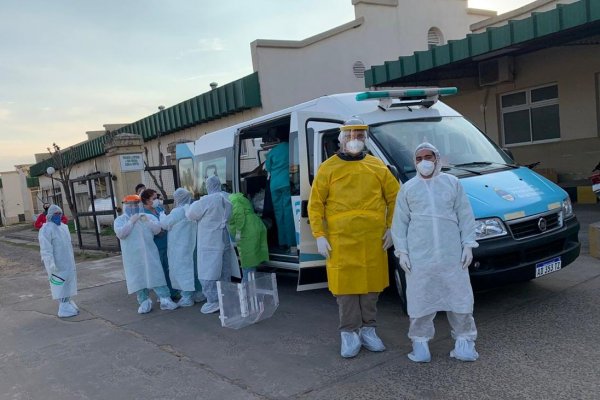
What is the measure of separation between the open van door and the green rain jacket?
604mm

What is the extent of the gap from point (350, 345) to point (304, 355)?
19.0 inches

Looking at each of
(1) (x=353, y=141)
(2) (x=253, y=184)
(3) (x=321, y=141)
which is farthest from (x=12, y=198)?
(1) (x=353, y=141)

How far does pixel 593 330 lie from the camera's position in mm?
4402

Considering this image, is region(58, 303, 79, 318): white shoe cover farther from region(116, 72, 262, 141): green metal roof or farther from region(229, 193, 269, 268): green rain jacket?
region(116, 72, 262, 141): green metal roof

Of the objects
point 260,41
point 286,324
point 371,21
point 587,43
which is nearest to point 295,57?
point 260,41

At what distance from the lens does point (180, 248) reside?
679 centimetres

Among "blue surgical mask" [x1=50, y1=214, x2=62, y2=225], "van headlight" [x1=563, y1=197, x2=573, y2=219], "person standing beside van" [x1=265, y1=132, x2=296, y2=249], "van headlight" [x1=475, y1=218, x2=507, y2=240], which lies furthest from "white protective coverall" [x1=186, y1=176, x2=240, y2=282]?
"van headlight" [x1=563, y1=197, x2=573, y2=219]

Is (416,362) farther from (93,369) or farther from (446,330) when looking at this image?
(93,369)

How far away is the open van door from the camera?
5305 mm

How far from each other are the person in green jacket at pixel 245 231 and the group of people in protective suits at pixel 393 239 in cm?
225

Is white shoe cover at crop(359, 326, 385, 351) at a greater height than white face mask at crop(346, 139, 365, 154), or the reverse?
white face mask at crop(346, 139, 365, 154)

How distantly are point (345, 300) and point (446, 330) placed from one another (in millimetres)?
1179

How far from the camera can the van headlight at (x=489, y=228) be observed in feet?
15.2

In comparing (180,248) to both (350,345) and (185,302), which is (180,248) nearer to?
(185,302)
